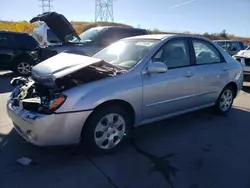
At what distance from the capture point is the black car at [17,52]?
9.98 metres

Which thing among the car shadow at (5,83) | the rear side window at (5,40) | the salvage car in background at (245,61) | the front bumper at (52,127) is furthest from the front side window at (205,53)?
the rear side window at (5,40)

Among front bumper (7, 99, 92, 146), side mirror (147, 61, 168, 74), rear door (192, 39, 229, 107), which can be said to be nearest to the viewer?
front bumper (7, 99, 92, 146)

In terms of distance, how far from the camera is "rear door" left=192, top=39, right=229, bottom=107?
4871 millimetres

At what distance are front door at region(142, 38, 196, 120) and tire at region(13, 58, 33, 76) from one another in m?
7.05

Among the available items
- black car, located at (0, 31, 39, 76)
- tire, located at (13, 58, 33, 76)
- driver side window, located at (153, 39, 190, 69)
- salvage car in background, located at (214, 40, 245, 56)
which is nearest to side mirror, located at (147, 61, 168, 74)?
driver side window, located at (153, 39, 190, 69)

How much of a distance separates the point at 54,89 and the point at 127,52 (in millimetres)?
1476

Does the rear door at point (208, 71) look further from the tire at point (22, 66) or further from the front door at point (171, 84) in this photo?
the tire at point (22, 66)

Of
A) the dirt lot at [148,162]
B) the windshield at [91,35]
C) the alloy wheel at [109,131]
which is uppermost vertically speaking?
the windshield at [91,35]

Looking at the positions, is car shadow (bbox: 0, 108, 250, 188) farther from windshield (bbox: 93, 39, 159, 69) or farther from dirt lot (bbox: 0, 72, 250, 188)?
windshield (bbox: 93, 39, 159, 69)

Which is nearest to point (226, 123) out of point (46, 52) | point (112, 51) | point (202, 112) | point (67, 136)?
point (202, 112)

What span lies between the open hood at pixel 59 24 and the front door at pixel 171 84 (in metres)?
4.63

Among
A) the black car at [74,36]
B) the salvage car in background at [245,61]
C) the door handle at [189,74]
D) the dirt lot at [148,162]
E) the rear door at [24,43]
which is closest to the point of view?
the dirt lot at [148,162]

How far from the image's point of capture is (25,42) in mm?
10289

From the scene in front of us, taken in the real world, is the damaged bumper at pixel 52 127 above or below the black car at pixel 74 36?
below
